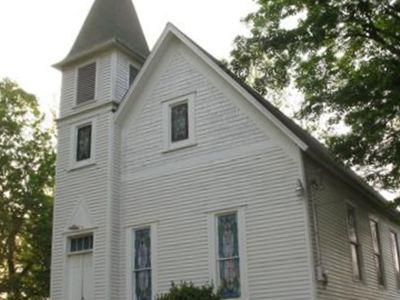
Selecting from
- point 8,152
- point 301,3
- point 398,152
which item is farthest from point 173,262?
point 8,152

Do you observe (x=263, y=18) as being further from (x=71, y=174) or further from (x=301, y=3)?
(x=71, y=174)

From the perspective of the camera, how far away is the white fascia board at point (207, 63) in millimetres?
15742

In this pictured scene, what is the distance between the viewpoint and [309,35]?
15.9 meters

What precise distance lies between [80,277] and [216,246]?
4.73 meters

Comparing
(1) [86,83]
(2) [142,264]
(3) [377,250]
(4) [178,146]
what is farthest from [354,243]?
(1) [86,83]

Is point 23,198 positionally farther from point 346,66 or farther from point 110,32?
point 346,66

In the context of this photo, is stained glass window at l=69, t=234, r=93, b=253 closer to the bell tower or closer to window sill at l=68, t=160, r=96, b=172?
the bell tower

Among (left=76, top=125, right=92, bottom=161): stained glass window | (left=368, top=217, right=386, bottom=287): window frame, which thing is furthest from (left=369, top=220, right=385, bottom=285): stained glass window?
(left=76, top=125, right=92, bottom=161): stained glass window

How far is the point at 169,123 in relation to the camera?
1830 centimetres

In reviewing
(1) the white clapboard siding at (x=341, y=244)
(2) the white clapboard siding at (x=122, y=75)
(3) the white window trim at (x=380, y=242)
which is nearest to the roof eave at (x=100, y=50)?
(2) the white clapboard siding at (x=122, y=75)

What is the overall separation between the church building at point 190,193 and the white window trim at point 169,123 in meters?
0.03

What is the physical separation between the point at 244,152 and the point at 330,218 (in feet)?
9.78

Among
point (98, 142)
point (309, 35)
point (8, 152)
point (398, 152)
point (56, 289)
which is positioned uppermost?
point (8, 152)

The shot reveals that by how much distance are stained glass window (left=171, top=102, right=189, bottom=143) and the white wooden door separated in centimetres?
445
